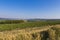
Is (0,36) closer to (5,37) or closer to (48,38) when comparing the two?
(5,37)

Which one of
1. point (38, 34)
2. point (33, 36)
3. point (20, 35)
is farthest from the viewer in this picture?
point (38, 34)

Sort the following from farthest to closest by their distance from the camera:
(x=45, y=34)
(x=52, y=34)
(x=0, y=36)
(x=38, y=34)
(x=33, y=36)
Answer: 1. (x=52, y=34)
2. (x=45, y=34)
3. (x=38, y=34)
4. (x=33, y=36)
5. (x=0, y=36)

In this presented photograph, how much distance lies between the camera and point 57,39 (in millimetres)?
22547

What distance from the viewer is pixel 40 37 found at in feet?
58.7

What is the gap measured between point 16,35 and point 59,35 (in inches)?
491

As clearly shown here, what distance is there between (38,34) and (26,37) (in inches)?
123

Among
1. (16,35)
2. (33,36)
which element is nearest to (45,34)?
(33,36)

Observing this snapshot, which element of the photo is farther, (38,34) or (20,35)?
(38,34)

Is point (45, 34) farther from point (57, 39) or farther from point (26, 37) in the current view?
point (26, 37)

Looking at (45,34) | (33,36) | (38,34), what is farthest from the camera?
(45,34)

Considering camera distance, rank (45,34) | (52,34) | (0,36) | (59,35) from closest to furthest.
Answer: (0,36), (45,34), (52,34), (59,35)

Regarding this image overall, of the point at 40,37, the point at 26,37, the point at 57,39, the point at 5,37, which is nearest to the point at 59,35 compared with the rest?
the point at 57,39

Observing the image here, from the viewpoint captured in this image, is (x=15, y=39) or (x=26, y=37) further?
(x=26, y=37)

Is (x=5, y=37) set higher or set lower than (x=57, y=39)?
higher
